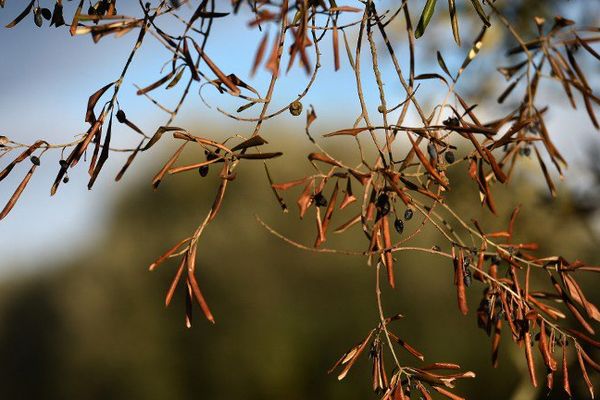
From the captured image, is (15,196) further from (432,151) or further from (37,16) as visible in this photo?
(432,151)

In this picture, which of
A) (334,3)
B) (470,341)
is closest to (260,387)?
(470,341)

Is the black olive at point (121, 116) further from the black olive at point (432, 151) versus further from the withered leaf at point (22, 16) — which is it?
the black olive at point (432, 151)

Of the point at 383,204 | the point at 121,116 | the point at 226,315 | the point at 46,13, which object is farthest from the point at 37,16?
the point at 226,315

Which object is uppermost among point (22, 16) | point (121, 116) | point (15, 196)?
point (22, 16)

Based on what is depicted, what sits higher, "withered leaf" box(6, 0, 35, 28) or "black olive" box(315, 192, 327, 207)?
"withered leaf" box(6, 0, 35, 28)

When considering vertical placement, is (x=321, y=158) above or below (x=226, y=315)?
below

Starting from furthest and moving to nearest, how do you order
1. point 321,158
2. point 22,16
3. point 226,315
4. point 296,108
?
point 226,315 < point 22,16 < point 296,108 < point 321,158

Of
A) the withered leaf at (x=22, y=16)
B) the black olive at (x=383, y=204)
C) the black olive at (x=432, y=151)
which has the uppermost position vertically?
the withered leaf at (x=22, y=16)

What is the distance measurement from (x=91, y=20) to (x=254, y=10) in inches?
7.8

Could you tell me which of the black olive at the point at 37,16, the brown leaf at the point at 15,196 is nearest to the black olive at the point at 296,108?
the brown leaf at the point at 15,196

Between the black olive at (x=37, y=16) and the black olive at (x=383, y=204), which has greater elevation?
the black olive at (x=37, y=16)

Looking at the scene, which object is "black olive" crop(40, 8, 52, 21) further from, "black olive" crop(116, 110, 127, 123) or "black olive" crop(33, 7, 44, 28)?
"black olive" crop(116, 110, 127, 123)

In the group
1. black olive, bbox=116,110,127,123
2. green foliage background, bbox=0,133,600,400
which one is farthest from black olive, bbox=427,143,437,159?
green foliage background, bbox=0,133,600,400

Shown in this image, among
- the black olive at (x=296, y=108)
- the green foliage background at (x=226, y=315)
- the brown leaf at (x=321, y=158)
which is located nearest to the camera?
the brown leaf at (x=321, y=158)
